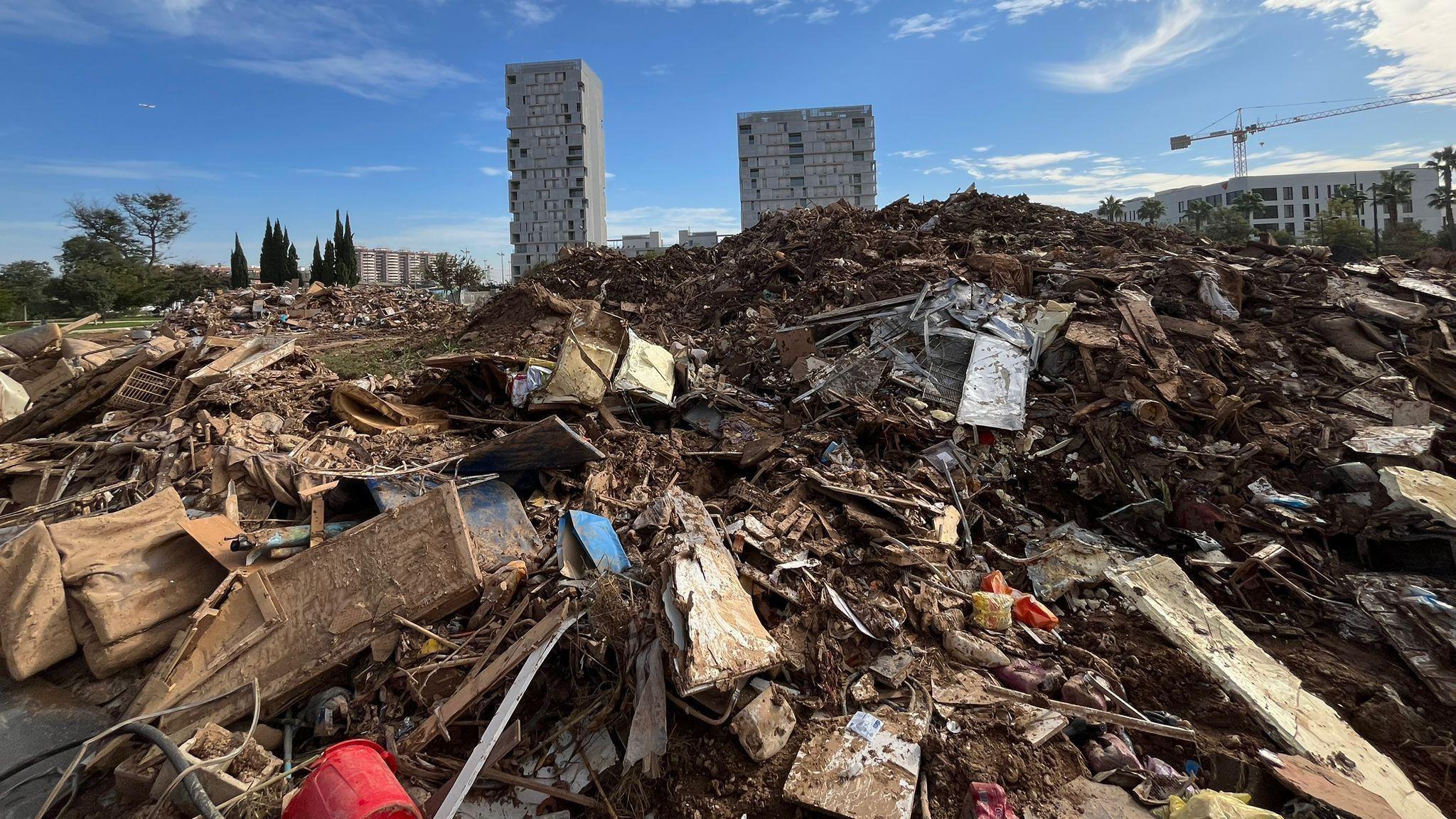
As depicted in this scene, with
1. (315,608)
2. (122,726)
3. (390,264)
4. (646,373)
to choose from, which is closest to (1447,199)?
(646,373)

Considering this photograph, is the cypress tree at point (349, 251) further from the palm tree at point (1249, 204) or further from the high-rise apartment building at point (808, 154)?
the palm tree at point (1249, 204)

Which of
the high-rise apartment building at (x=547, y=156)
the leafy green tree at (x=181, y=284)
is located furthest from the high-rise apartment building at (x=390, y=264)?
the leafy green tree at (x=181, y=284)

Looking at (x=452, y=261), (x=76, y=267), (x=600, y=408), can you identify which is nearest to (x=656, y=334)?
(x=600, y=408)

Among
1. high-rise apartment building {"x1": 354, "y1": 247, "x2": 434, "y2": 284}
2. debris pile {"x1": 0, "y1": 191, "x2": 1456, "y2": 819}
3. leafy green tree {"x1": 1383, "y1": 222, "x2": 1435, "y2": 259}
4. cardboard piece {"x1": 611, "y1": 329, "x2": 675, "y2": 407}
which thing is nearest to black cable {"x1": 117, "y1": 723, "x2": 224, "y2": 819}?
debris pile {"x1": 0, "y1": 191, "x2": 1456, "y2": 819}

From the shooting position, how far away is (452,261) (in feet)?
134

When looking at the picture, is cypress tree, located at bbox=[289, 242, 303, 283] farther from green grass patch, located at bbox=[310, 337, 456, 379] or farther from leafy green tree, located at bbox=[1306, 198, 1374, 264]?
leafy green tree, located at bbox=[1306, 198, 1374, 264]

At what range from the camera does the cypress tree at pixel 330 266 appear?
1586 inches

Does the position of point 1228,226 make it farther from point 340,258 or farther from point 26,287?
point 26,287

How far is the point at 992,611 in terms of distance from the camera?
373 cm

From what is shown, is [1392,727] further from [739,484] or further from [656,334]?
[656,334]

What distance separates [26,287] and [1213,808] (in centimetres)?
5524

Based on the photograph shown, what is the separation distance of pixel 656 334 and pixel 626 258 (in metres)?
7.90

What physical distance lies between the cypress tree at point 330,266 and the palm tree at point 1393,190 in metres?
69.2

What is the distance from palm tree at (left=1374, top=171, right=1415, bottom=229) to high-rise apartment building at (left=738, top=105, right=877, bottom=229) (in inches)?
1560
